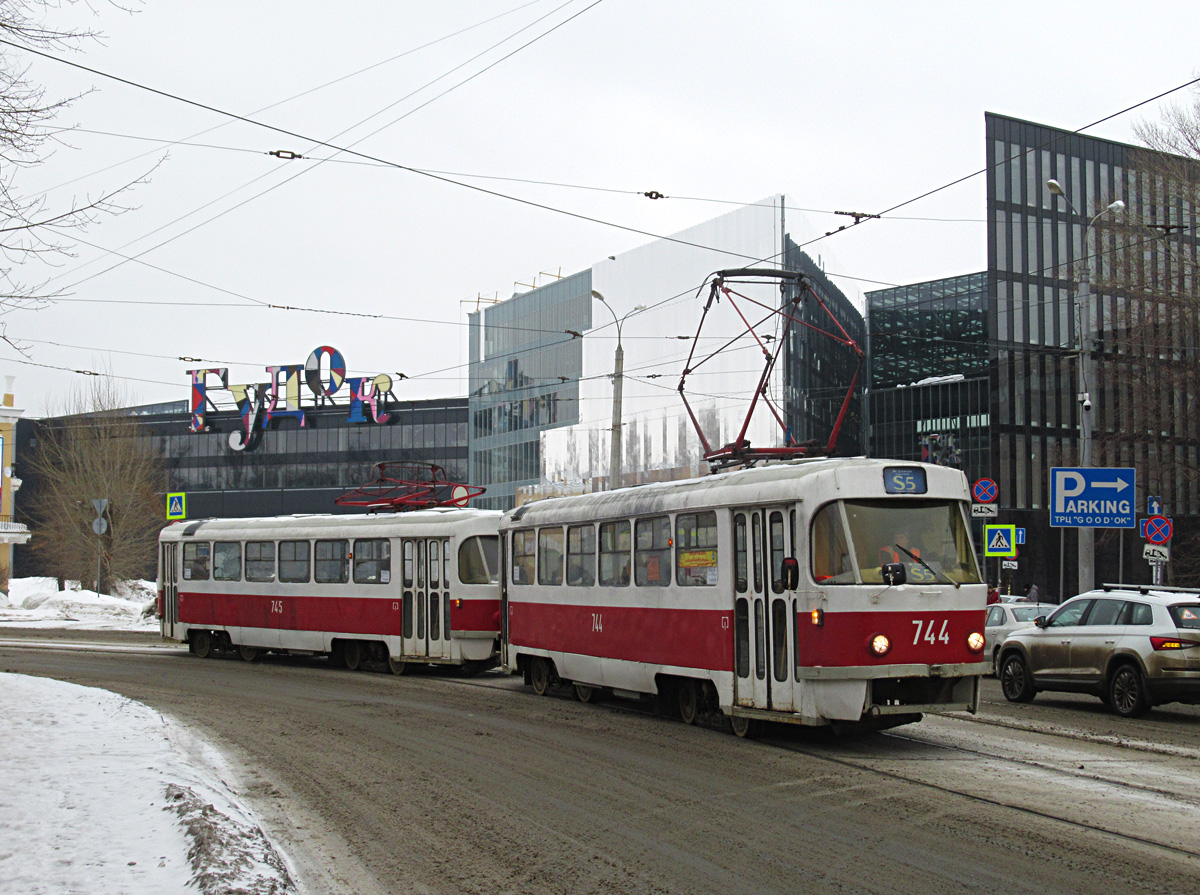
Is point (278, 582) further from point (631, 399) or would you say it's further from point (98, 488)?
point (631, 399)

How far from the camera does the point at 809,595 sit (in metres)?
11.3

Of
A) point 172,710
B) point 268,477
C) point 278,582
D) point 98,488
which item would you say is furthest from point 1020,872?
point 268,477

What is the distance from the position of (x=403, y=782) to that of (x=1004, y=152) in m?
57.3

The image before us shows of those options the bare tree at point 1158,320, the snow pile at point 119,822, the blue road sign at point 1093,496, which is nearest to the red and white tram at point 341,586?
the snow pile at point 119,822

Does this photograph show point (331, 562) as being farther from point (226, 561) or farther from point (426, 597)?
point (226, 561)

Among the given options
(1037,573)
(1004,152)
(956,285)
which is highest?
(1004,152)

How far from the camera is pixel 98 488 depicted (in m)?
55.3

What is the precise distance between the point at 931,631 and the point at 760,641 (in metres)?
1.70

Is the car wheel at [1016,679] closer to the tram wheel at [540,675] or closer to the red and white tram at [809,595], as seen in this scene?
the red and white tram at [809,595]

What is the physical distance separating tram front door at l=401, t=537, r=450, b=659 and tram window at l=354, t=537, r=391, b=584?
0.48m

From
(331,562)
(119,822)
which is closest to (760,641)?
(119,822)

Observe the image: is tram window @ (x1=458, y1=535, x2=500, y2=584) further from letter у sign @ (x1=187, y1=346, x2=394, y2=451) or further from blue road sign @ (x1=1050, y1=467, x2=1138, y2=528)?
letter у sign @ (x1=187, y1=346, x2=394, y2=451)

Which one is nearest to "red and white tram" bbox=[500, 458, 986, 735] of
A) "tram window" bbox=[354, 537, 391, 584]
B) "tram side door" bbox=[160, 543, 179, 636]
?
"tram window" bbox=[354, 537, 391, 584]

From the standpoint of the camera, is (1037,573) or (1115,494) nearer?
(1115,494)
